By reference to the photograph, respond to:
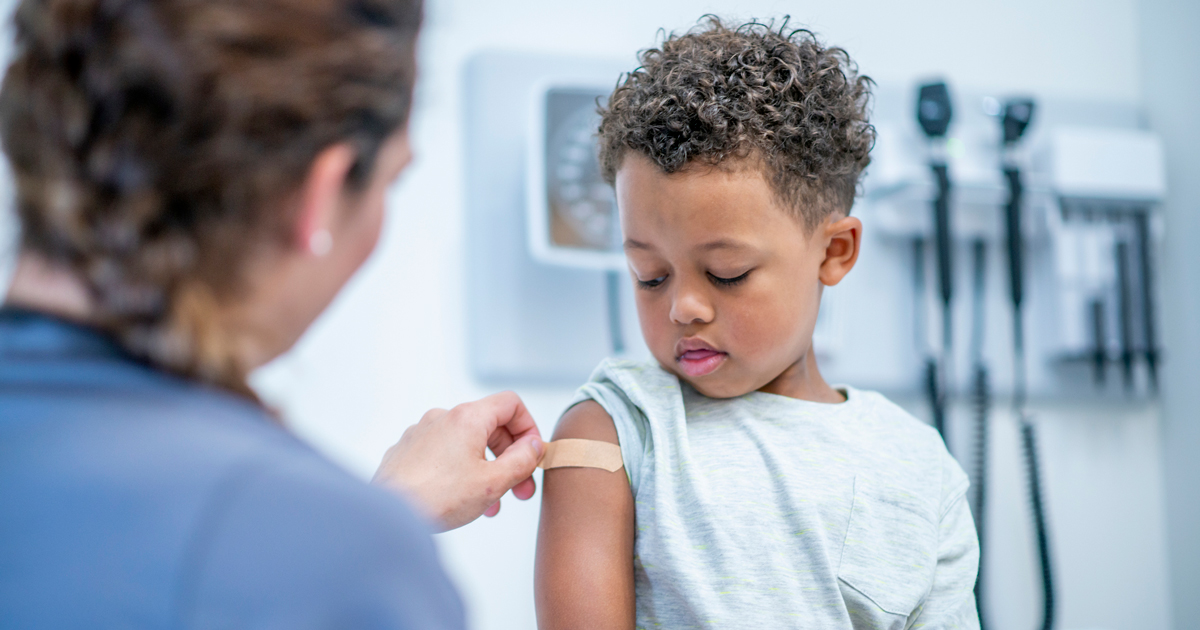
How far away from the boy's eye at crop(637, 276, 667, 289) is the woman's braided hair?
0.47 m

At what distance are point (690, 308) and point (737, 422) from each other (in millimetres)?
149

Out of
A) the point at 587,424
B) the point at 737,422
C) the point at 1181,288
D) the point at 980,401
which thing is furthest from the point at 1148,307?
the point at 587,424

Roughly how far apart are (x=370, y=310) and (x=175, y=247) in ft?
3.25

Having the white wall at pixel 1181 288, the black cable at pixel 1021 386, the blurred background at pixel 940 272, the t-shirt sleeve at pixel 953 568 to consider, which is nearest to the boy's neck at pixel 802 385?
the t-shirt sleeve at pixel 953 568

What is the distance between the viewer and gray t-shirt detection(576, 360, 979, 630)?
80 centimetres

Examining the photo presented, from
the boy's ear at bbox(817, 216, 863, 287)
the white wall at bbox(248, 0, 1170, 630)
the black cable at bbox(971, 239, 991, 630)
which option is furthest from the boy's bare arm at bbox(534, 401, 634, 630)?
the black cable at bbox(971, 239, 991, 630)

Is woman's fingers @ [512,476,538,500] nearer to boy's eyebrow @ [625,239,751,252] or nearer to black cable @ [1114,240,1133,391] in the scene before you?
boy's eyebrow @ [625,239,751,252]

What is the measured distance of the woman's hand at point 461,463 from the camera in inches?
31.1

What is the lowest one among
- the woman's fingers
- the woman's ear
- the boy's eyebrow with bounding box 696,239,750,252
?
the woman's fingers

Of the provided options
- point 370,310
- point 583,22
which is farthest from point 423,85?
point 583,22

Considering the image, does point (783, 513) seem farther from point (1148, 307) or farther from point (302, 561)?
point (1148, 307)

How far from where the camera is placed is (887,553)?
2.78 ft

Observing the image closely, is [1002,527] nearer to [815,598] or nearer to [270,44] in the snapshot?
[815,598]

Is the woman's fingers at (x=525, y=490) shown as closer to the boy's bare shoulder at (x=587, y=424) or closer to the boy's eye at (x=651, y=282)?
the boy's bare shoulder at (x=587, y=424)
